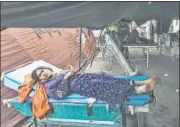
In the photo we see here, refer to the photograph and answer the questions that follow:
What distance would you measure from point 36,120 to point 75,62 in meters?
0.96

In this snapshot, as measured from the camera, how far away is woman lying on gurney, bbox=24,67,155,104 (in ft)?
9.34

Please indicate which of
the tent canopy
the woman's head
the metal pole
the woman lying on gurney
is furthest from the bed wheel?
the tent canopy

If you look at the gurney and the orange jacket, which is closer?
the gurney

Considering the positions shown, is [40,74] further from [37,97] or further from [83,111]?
[83,111]

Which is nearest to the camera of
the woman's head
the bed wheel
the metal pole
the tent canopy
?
the tent canopy

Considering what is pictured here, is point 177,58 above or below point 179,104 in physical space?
above

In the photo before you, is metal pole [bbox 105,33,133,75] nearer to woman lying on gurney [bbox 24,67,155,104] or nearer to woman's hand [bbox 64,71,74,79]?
woman lying on gurney [bbox 24,67,155,104]

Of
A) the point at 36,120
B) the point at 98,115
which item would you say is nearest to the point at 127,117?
the point at 98,115

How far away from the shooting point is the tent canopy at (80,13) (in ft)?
6.15

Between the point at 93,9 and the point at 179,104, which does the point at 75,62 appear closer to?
the point at 179,104

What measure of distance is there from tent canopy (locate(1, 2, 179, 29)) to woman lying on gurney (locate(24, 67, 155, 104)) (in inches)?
36.4

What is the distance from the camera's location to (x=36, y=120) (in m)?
3.19

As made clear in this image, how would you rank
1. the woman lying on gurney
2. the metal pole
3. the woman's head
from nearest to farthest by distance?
the woman lying on gurney < the woman's head < the metal pole

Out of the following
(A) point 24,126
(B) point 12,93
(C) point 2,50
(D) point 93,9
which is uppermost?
(D) point 93,9
